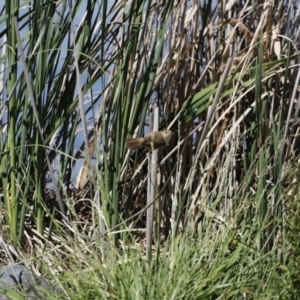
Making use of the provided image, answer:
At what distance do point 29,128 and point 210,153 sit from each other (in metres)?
0.66

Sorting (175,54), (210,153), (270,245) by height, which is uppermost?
(175,54)

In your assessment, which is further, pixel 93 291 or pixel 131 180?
pixel 131 180

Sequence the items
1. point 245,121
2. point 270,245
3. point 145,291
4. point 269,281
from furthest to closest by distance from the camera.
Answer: point 245,121
point 270,245
point 269,281
point 145,291

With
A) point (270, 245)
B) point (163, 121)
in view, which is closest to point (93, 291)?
point (270, 245)

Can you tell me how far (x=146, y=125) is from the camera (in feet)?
9.62

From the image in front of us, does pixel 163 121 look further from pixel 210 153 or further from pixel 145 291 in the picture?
pixel 145 291

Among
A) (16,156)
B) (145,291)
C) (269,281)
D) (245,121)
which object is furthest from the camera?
(245,121)

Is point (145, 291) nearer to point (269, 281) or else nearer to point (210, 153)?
point (269, 281)

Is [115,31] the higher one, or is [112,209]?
[115,31]

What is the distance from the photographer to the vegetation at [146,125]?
7.97 feet

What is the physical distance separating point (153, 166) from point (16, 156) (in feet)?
2.51

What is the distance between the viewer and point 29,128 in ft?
8.92

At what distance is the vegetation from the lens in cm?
243

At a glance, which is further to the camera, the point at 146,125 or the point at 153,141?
the point at 146,125
